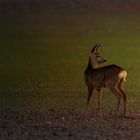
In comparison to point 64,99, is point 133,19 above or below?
above

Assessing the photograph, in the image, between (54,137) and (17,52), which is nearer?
(54,137)

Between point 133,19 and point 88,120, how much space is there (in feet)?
111

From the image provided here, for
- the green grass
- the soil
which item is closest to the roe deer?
the soil

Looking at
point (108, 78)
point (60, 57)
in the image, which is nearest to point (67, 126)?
point (108, 78)

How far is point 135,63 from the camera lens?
25.5m

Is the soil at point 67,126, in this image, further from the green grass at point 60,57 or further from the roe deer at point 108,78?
the green grass at point 60,57

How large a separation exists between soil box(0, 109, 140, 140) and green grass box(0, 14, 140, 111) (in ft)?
3.32

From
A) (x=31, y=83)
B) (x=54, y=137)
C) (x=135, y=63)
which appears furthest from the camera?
(x=135, y=63)

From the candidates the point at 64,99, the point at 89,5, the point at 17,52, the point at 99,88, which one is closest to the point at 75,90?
the point at 64,99

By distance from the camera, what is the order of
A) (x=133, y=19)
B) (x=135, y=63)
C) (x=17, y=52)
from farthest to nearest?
(x=133, y=19)
(x=17, y=52)
(x=135, y=63)

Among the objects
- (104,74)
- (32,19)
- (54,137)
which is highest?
(32,19)

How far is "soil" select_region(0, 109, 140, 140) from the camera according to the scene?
11623 mm

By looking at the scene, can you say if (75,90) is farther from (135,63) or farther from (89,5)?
(89,5)

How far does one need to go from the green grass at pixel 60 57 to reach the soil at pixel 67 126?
3.32 feet
